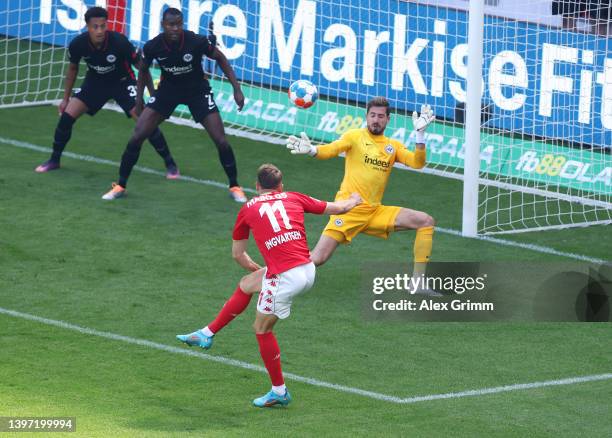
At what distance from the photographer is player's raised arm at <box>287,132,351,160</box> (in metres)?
11.3

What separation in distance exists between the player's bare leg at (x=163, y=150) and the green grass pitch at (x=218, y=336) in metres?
0.33

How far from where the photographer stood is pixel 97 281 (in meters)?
12.9

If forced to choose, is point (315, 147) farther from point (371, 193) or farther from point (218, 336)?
point (218, 336)

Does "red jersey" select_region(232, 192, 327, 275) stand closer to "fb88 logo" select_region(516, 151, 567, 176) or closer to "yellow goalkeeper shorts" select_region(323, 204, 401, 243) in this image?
"yellow goalkeeper shorts" select_region(323, 204, 401, 243)

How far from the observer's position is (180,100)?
15.4 meters

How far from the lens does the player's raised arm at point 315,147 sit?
11348mm

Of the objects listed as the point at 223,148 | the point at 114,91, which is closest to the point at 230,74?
the point at 223,148

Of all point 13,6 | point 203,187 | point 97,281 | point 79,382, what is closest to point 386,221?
point 97,281

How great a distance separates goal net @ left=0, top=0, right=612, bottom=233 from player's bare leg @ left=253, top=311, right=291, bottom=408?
19.1 ft

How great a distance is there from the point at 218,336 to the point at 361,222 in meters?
1.81

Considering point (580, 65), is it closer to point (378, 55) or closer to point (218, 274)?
point (378, 55)

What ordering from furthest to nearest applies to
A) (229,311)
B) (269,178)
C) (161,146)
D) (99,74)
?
(161,146)
(99,74)
(229,311)
(269,178)

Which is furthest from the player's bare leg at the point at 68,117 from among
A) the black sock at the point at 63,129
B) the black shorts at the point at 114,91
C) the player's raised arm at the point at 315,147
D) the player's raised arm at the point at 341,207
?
the player's raised arm at the point at 341,207

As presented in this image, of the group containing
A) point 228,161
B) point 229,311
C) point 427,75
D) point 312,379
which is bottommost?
point 312,379
